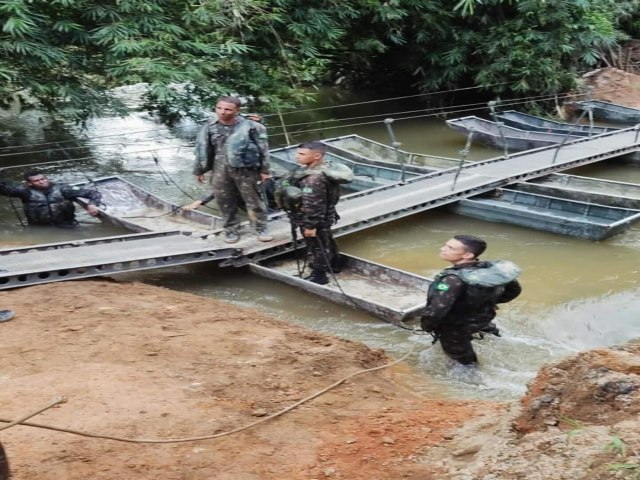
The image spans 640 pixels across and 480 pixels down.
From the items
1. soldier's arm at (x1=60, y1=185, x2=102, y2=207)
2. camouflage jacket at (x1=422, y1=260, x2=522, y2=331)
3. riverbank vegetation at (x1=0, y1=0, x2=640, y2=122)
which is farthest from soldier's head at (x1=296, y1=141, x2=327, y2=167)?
riverbank vegetation at (x1=0, y1=0, x2=640, y2=122)

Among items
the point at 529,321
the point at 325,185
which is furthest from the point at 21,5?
the point at 529,321

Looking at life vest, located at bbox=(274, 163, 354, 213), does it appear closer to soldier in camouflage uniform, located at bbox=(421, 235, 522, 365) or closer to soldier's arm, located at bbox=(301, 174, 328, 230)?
soldier's arm, located at bbox=(301, 174, 328, 230)

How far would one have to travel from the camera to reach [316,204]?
735 cm

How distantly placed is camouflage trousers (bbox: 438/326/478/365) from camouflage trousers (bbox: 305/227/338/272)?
1904 mm

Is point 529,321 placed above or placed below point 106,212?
below

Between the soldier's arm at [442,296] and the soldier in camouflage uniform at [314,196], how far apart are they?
2.11 meters

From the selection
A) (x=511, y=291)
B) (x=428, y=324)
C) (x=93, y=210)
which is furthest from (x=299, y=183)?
(x=93, y=210)

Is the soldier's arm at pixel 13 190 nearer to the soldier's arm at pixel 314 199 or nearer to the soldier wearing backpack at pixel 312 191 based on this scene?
the soldier wearing backpack at pixel 312 191

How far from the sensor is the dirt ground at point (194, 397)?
400cm

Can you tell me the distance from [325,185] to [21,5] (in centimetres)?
584

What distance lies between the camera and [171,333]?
602 centimetres

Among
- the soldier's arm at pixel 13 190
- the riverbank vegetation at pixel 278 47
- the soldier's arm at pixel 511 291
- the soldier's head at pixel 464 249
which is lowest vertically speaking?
the soldier's arm at pixel 511 291

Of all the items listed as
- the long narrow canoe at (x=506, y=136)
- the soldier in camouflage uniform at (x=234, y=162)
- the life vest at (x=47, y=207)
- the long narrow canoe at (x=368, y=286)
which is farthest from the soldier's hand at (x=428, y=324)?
the long narrow canoe at (x=506, y=136)

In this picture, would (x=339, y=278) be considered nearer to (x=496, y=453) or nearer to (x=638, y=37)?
(x=496, y=453)
